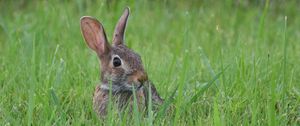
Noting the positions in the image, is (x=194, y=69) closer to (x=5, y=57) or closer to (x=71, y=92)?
(x=71, y=92)

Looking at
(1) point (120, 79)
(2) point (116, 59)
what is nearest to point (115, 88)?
(1) point (120, 79)

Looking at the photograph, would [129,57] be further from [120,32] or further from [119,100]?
[120,32]

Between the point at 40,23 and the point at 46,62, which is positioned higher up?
the point at 40,23

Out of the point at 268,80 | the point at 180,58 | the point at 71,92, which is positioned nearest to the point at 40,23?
the point at 180,58

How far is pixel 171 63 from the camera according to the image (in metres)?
4.82

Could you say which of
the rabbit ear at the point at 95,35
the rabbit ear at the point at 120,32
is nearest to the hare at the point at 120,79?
the rabbit ear at the point at 95,35

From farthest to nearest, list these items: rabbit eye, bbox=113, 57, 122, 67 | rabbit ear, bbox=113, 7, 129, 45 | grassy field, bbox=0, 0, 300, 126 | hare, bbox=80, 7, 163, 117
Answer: rabbit ear, bbox=113, 7, 129, 45, rabbit eye, bbox=113, 57, 122, 67, hare, bbox=80, 7, 163, 117, grassy field, bbox=0, 0, 300, 126

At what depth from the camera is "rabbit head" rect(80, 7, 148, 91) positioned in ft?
13.4

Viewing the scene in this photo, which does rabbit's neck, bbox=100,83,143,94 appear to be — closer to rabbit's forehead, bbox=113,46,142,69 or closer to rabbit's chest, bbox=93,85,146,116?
rabbit's chest, bbox=93,85,146,116

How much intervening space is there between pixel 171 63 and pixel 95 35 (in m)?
0.64

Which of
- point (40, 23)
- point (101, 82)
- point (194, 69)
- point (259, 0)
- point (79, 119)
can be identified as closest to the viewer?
point (79, 119)

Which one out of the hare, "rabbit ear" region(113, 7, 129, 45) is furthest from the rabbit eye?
"rabbit ear" region(113, 7, 129, 45)

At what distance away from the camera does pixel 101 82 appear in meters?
4.29

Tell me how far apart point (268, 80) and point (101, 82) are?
1.12m
